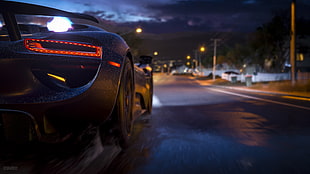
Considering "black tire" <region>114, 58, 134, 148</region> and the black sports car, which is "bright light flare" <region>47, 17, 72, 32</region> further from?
"black tire" <region>114, 58, 134, 148</region>

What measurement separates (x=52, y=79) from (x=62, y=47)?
0.28m

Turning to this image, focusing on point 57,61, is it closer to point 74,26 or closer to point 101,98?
point 101,98

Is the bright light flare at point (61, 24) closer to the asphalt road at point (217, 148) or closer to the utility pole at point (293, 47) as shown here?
the asphalt road at point (217, 148)

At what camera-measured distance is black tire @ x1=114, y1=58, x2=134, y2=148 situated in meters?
3.57

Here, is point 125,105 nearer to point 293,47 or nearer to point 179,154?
point 179,154

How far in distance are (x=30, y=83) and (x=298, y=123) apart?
5.22 metres

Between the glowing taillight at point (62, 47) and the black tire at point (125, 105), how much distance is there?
696 mm

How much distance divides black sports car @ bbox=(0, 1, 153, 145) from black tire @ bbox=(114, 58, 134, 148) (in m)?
0.48

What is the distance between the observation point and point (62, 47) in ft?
9.01

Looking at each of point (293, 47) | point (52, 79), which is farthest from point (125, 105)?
point (293, 47)

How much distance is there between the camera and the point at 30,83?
254 centimetres

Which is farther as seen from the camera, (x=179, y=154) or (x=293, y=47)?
(x=293, y=47)

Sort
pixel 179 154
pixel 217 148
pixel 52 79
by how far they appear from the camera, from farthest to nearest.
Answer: pixel 217 148, pixel 179 154, pixel 52 79

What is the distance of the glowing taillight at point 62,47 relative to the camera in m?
2.60
